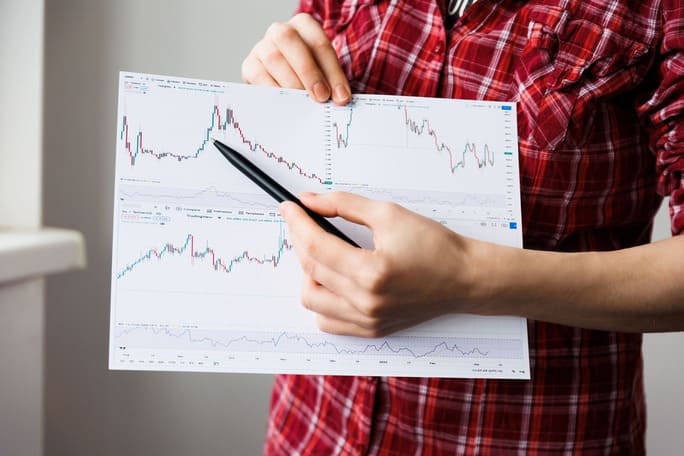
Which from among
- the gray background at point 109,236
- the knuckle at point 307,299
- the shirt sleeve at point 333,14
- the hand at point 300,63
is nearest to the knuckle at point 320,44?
the hand at point 300,63

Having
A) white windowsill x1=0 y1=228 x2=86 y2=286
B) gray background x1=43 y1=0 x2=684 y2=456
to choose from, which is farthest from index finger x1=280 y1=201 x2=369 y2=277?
gray background x1=43 y1=0 x2=684 y2=456

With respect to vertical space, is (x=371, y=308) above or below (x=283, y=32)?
below

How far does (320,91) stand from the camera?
60 cm

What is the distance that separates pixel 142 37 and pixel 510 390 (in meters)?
0.90

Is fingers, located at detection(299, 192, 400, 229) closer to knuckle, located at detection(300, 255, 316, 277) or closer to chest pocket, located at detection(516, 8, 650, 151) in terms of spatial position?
knuckle, located at detection(300, 255, 316, 277)

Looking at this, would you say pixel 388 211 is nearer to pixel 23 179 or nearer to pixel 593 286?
pixel 593 286

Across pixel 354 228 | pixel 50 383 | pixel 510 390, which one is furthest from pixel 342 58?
pixel 50 383

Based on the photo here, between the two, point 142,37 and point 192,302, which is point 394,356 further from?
point 142,37

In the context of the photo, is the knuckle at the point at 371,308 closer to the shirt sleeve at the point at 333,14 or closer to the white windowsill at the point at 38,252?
the shirt sleeve at the point at 333,14

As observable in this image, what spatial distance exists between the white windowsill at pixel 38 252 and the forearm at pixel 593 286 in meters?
0.76

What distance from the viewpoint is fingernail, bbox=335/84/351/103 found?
1.95 ft

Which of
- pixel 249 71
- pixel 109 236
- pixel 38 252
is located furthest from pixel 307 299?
Answer: pixel 109 236

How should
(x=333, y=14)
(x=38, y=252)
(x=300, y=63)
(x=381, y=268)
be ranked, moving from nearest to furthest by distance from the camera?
(x=381, y=268), (x=300, y=63), (x=333, y=14), (x=38, y=252)

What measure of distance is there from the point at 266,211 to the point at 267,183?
3 centimetres
